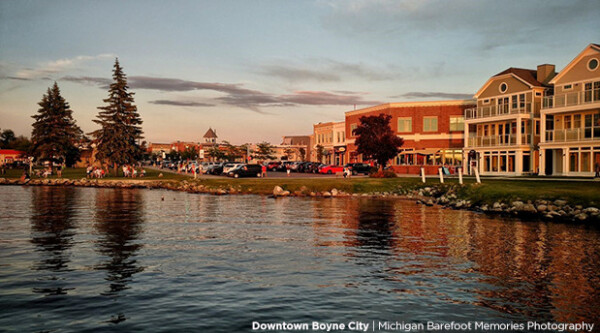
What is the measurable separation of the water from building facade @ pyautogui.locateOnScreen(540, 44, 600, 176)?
25663 mm

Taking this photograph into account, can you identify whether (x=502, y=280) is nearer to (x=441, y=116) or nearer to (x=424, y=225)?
(x=424, y=225)

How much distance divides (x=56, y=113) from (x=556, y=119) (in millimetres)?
68043

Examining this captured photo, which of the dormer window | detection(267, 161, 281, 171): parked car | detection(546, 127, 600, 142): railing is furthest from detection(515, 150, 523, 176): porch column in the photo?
detection(267, 161, 281, 171): parked car

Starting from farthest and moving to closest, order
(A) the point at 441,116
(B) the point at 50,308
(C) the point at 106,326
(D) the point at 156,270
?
1. (A) the point at 441,116
2. (D) the point at 156,270
3. (B) the point at 50,308
4. (C) the point at 106,326

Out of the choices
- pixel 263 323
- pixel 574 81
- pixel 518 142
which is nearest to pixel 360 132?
pixel 518 142

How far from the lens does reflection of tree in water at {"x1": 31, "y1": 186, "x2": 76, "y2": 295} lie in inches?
430

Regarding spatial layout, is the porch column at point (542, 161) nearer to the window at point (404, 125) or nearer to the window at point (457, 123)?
the window at point (457, 123)

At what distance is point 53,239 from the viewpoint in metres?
16.6

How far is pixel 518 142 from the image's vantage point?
5000 cm

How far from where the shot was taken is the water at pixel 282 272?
29.3 feet

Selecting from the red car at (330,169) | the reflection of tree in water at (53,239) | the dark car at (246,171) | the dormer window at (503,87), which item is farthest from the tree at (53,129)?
the dormer window at (503,87)

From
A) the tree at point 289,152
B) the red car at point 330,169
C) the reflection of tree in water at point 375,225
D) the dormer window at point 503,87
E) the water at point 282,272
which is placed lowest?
the water at point 282,272

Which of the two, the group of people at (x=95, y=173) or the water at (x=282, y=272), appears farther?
the group of people at (x=95, y=173)

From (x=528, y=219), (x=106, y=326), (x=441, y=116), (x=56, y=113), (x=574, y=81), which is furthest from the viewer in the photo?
(x=56, y=113)
